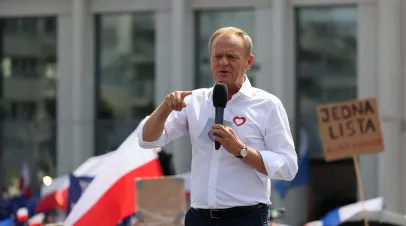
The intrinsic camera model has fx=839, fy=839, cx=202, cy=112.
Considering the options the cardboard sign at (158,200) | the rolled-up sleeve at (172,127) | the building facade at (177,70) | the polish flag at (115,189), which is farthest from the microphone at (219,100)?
the building facade at (177,70)

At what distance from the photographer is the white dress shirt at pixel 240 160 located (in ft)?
10.3

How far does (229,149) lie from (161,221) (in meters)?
2.66

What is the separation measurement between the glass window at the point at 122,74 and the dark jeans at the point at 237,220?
8572mm

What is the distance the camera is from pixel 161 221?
5.57 meters

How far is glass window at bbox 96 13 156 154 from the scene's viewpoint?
1181 centimetres

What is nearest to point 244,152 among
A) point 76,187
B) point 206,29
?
point 76,187

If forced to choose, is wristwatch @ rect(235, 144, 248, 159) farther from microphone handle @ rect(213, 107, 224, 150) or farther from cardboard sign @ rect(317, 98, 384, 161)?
cardboard sign @ rect(317, 98, 384, 161)

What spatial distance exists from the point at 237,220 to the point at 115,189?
3.07 metres

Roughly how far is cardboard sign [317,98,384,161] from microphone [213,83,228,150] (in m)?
3.45

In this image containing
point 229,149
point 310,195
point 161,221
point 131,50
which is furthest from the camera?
point 131,50

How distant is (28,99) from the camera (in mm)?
12422

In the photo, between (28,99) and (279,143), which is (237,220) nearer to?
(279,143)

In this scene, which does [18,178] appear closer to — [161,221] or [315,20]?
[315,20]

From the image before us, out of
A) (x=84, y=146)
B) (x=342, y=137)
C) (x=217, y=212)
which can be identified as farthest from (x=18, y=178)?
(x=217, y=212)
